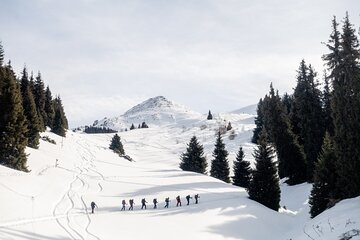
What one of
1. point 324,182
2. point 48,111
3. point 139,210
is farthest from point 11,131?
point 48,111

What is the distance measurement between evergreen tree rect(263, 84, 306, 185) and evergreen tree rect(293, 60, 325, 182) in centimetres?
201

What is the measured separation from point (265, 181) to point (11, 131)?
28911 mm

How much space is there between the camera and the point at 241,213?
3947 centimetres

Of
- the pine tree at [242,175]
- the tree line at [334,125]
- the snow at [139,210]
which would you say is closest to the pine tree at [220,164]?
the pine tree at [242,175]

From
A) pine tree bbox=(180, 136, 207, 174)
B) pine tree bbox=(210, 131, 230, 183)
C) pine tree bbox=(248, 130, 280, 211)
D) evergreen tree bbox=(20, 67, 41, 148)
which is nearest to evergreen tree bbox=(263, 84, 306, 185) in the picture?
pine tree bbox=(210, 131, 230, 183)

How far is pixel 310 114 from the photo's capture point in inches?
2216


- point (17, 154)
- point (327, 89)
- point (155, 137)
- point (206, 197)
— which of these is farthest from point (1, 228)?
point (155, 137)

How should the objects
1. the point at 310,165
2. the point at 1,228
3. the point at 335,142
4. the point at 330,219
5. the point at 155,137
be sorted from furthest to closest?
1. the point at 155,137
2. the point at 310,165
3. the point at 335,142
4. the point at 1,228
5. the point at 330,219

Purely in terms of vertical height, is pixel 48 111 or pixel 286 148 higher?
pixel 48 111

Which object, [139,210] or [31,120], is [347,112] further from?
[31,120]

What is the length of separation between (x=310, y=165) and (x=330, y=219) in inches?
1211

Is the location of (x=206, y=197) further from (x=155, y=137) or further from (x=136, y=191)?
(x=155, y=137)

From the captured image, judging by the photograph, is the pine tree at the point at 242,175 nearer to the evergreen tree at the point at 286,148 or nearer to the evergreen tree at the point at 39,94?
the evergreen tree at the point at 286,148

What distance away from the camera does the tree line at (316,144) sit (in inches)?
1375
